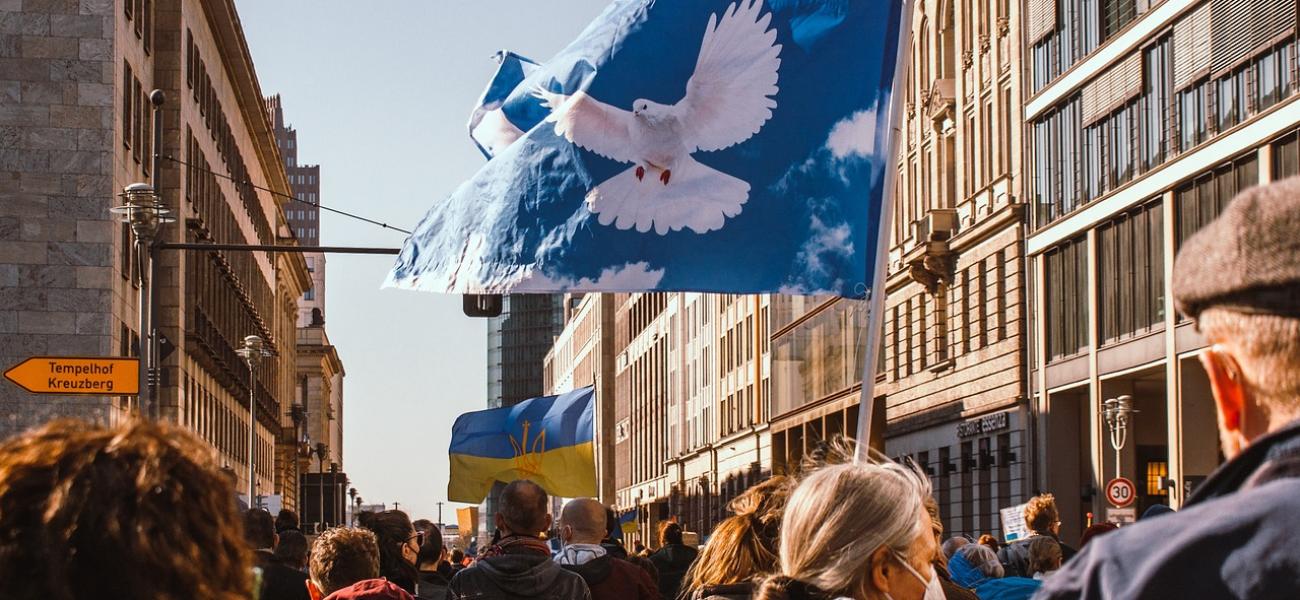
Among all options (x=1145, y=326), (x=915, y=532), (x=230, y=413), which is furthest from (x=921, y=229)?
(x=915, y=532)

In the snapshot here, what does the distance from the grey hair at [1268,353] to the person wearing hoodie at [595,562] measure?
804 cm

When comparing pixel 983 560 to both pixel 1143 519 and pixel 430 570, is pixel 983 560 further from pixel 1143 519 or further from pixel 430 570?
pixel 1143 519

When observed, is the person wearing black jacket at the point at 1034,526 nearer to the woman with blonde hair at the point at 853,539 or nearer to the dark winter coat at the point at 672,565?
the dark winter coat at the point at 672,565

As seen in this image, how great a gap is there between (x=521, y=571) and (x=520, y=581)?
0.05 m

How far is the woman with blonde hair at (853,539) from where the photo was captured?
4.61 meters

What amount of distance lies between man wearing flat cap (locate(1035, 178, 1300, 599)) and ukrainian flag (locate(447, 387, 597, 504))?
2134 centimetres

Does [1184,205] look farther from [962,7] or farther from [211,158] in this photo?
[211,158]

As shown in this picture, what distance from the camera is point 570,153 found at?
11430mm

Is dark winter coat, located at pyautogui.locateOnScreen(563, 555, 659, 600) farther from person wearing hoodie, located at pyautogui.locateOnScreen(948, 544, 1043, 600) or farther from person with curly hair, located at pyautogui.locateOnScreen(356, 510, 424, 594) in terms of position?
person wearing hoodie, located at pyautogui.locateOnScreen(948, 544, 1043, 600)

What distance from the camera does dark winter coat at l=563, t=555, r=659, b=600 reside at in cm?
1069

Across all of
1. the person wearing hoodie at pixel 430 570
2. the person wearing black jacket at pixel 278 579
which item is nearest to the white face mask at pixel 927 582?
the person wearing black jacket at pixel 278 579

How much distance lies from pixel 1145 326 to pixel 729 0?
102ft

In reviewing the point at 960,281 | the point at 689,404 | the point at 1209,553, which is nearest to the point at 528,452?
the point at 1209,553

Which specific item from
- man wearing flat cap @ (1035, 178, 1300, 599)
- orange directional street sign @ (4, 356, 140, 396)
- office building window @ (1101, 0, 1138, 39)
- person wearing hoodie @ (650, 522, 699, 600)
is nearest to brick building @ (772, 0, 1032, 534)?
office building window @ (1101, 0, 1138, 39)
